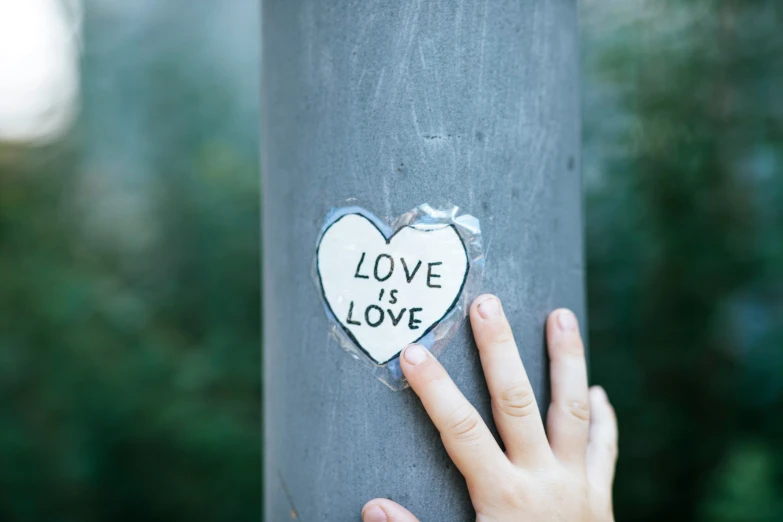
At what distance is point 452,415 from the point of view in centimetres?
77

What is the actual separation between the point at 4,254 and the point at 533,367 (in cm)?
449

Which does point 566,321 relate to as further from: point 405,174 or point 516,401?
point 405,174

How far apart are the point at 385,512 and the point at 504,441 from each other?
7.2 inches

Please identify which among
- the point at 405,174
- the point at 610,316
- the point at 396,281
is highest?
the point at 405,174

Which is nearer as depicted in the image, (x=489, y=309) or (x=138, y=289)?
(x=489, y=309)

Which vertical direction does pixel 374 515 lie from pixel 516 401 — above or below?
below

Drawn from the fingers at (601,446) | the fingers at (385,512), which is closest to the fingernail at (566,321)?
the fingers at (601,446)

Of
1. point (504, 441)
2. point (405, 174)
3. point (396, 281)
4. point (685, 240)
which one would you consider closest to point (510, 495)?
point (504, 441)

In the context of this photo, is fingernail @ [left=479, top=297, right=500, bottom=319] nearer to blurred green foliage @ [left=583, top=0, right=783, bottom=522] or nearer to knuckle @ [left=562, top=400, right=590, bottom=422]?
knuckle @ [left=562, top=400, right=590, bottom=422]

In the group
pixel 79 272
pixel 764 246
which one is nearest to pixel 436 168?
pixel 764 246

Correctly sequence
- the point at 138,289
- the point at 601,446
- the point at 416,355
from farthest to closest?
the point at 138,289 → the point at 601,446 → the point at 416,355

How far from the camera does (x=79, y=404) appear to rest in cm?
393

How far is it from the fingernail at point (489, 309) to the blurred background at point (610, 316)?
9.06 ft

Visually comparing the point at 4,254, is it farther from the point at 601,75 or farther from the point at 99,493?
the point at 601,75
